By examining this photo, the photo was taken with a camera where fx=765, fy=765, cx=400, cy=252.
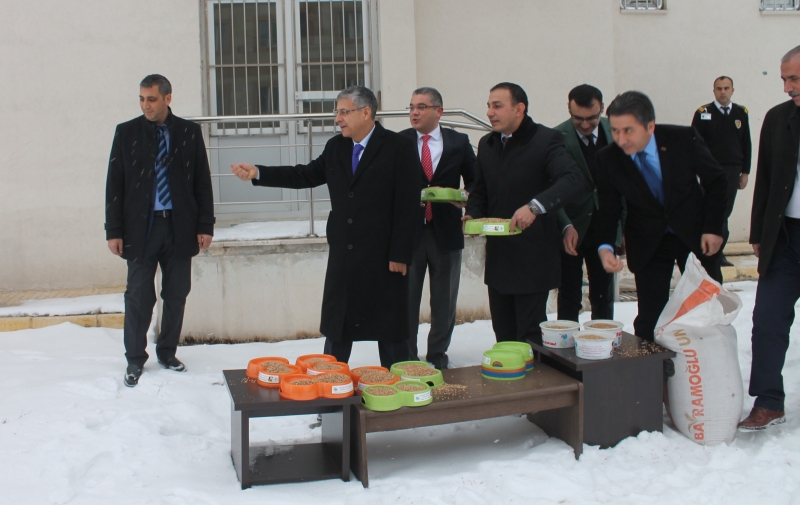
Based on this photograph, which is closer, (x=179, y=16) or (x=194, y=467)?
(x=194, y=467)

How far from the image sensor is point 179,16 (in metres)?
6.89

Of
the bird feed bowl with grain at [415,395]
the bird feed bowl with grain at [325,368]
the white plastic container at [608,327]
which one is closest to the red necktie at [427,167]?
the white plastic container at [608,327]

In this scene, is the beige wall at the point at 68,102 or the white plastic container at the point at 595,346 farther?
the beige wall at the point at 68,102

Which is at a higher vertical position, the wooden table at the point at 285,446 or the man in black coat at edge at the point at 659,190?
the man in black coat at edge at the point at 659,190

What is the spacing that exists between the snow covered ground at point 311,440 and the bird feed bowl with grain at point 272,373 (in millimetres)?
441

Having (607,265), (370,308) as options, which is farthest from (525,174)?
(370,308)

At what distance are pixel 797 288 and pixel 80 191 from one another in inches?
230

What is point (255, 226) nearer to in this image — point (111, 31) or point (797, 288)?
point (111, 31)

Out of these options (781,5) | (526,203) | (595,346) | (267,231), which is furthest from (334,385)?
(781,5)

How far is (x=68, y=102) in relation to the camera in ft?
22.4

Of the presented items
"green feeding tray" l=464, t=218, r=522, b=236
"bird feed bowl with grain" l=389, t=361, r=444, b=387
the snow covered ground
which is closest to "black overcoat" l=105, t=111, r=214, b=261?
the snow covered ground

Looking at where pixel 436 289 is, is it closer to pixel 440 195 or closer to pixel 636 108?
pixel 440 195

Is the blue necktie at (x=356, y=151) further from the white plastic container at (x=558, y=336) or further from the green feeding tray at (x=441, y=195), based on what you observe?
the white plastic container at (x=558, y=336)

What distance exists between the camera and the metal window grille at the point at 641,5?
8.80 m
